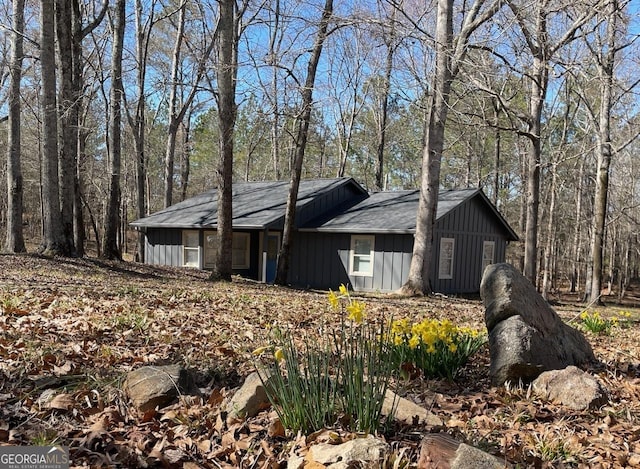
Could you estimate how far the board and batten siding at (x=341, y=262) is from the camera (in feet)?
56.0

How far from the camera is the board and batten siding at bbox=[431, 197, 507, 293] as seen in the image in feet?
58.0

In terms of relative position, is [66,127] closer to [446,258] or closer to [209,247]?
[209,247]

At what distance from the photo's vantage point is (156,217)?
21938 mm

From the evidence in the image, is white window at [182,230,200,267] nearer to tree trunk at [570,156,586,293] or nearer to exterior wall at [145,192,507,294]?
exterior wall at [145,192,507,294]

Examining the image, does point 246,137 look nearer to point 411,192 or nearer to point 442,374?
point 411,192

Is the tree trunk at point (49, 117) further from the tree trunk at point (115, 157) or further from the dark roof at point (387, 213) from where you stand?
the dark roof at point (387, 213)

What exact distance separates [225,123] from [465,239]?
9.85 metres

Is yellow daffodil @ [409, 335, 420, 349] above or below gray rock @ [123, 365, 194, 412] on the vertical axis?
above

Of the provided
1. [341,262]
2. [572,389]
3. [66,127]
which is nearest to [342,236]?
[341,262]

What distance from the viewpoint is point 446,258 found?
1812cm

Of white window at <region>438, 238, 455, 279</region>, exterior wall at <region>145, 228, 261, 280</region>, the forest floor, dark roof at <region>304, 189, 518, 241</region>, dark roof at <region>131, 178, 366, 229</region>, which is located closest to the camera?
the forest floor

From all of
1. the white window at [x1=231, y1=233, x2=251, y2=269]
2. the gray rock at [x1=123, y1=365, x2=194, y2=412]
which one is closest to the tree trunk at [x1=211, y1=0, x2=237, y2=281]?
the white window at [x1=231, y1=233, x2=251, y2=269]

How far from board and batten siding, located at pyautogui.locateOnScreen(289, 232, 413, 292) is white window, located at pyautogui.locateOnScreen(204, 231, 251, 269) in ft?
7.97

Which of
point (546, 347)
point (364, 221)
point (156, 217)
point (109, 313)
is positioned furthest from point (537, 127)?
point (156, 217)
